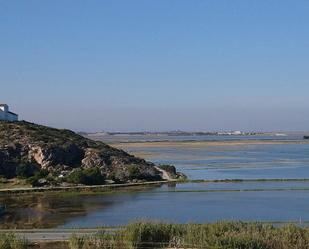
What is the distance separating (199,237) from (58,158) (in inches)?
2328

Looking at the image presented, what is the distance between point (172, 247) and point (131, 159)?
60.7 metres

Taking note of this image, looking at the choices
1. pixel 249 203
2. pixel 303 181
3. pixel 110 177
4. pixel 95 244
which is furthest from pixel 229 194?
pixel 95 244

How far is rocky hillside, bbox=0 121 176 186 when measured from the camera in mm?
74875

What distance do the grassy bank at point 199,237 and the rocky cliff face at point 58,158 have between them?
1790 inches

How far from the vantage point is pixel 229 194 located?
60094mm

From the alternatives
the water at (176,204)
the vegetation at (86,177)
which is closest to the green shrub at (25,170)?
the vegetation at (86,177)

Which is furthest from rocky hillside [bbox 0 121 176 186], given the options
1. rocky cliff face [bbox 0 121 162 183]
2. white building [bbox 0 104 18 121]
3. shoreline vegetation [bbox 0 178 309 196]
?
white building [bbox 0 104 18 121]

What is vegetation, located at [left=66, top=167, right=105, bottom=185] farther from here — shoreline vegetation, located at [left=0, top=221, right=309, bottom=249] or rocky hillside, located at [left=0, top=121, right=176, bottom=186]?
shoreline vegetation, located at [left=0, top=221, right=309, bottom=249]

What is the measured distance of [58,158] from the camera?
85.5 meters

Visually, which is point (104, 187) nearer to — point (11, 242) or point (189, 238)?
point (11, 242)

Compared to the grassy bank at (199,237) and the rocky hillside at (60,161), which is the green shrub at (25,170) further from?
the grassy bank at (199,237)

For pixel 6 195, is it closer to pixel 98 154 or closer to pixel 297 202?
pixel 98 154

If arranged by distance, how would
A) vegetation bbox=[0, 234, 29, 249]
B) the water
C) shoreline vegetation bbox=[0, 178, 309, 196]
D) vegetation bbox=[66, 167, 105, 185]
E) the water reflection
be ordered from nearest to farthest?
vegetation bbox=[0, 234, 29, 249], the water reflection, the water, shoreline vegetation bbox=[0, 178, 309, 196], vegetation bbox=[66, 167, 105, 185]

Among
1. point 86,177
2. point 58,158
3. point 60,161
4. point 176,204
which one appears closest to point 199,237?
point 176,204
